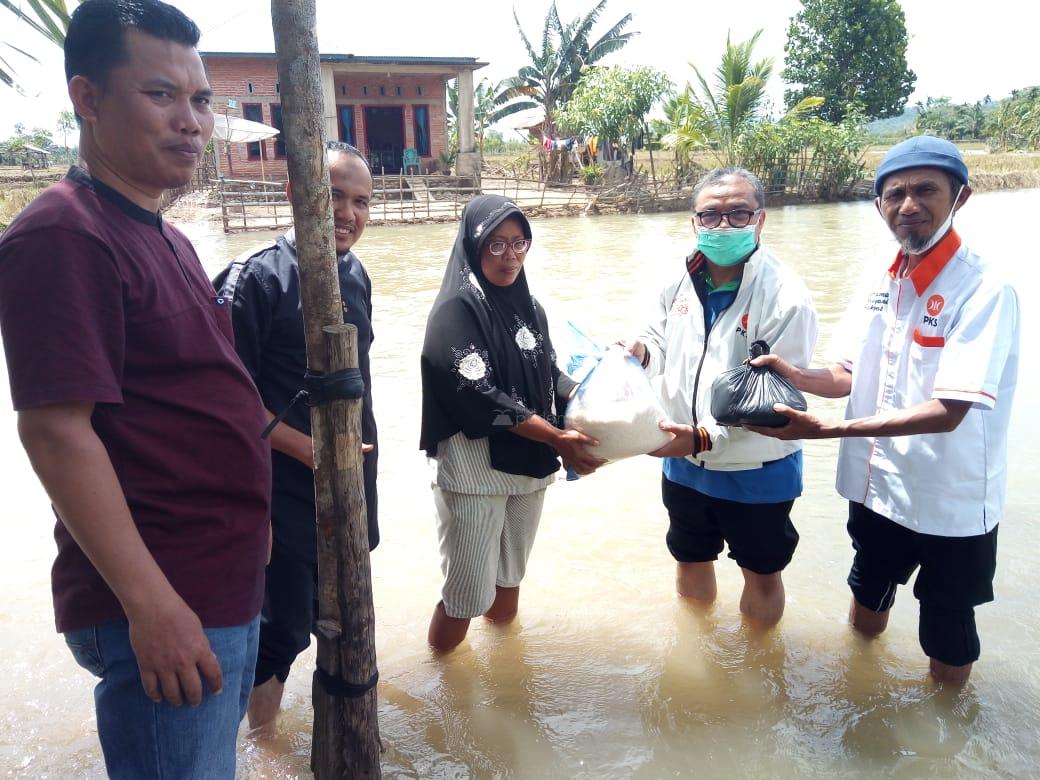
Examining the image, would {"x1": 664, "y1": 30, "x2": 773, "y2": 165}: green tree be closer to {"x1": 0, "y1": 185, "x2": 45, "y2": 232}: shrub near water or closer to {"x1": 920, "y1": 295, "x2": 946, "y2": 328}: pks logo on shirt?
{"x1": 0, "y1": 185, "x2": 45, "y2": 232}: shrub near water

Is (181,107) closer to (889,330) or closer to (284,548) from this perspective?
(284,548)

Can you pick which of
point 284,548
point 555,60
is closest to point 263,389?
point 284,548

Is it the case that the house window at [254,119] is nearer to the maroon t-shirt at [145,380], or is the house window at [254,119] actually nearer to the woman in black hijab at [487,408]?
the woman in black hijab at [487,408]

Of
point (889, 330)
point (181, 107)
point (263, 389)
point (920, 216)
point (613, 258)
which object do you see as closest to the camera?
point (181, 107)

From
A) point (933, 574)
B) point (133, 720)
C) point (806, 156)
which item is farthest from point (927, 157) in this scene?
point (806, 156)

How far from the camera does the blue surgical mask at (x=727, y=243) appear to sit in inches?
108

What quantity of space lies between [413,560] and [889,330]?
2.55 meters

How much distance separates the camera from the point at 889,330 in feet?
8.68

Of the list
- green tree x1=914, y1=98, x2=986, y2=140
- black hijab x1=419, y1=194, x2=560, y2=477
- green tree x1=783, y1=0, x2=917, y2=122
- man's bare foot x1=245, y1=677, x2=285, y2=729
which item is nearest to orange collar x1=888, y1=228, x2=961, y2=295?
black hijab x1=419, y1=194, x2=560, y2=477

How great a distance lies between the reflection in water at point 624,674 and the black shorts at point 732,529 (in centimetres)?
44

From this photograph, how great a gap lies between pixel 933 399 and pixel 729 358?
2.18ft

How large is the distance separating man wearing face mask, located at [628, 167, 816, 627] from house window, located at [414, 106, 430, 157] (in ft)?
72.3

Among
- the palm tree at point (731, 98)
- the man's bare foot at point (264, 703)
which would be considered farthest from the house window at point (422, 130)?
the man's bare foot at point (264, 703)

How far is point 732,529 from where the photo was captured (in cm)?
290
